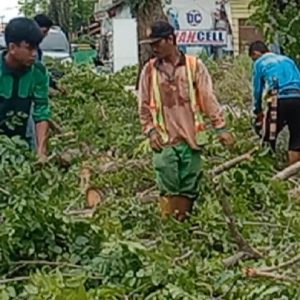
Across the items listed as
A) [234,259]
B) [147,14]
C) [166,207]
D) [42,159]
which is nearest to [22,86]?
[42,159]

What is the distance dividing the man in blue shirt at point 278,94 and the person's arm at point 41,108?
346cm

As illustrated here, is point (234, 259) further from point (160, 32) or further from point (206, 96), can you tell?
point (160, 32)

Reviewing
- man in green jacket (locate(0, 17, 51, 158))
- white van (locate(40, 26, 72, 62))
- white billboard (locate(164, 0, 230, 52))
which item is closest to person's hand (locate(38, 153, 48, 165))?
man in green jacket (locate(0, 17, 51, 158))

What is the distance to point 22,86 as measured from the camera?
7664mm

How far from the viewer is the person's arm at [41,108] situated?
7.73 meters

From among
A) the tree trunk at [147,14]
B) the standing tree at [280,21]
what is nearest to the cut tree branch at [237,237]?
the standing tree at [280,21]

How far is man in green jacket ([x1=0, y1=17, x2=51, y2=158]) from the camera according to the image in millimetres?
7352

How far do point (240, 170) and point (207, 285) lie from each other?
12.2 ft

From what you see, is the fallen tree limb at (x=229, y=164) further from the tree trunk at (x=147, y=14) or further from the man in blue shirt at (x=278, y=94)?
the tree trunk at (x=147, y=14)

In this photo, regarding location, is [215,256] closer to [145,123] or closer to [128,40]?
[145,123]

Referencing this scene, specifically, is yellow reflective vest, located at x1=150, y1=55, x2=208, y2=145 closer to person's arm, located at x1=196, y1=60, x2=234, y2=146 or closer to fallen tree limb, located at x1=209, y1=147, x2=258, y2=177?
person's arm, located at x1=196, y1=60, x2=234, y2=146

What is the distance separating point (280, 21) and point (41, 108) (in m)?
1.97

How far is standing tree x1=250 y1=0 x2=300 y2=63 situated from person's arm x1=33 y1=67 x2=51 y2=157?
6.08 feet

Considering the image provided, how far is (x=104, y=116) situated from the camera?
1422 cm
